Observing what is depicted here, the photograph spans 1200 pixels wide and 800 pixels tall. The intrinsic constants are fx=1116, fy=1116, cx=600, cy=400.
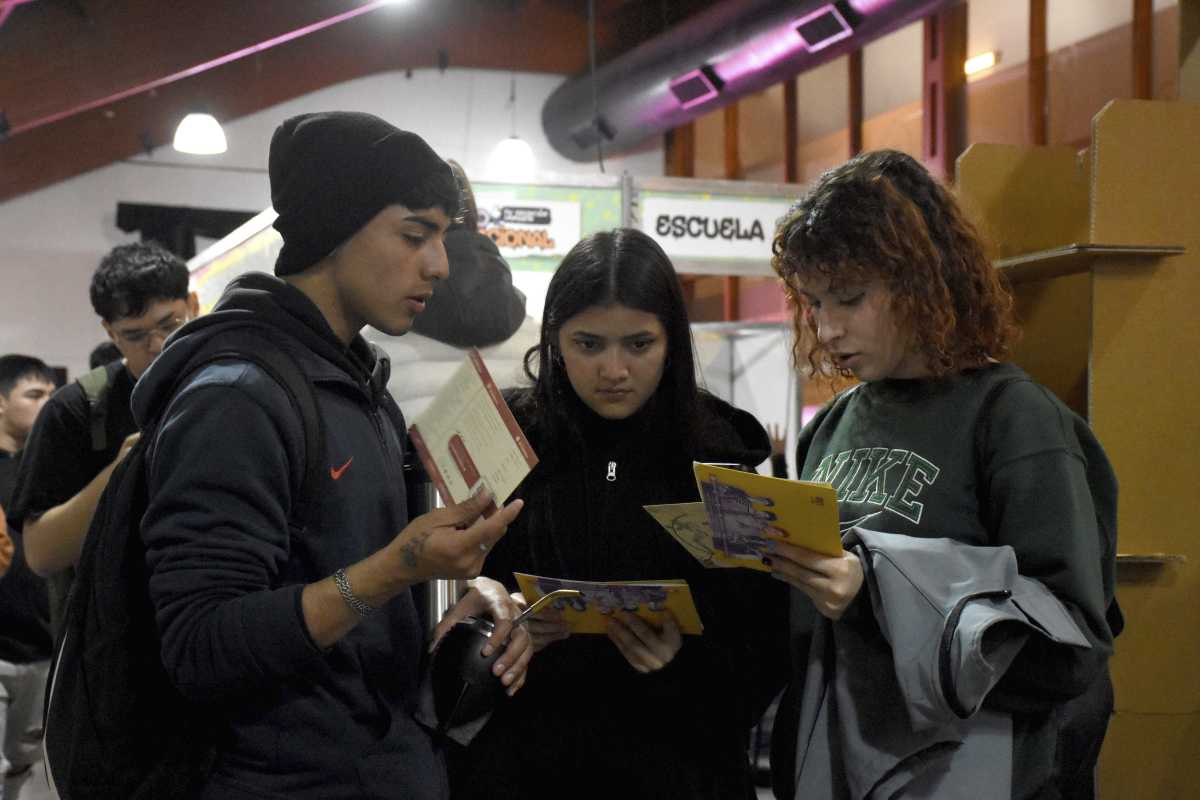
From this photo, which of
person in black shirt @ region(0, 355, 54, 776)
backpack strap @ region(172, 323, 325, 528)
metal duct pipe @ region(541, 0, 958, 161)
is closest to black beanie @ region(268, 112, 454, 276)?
backpack strap @ region(172, 323, 325, 528)

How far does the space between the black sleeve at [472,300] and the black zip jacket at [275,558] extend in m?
1.46

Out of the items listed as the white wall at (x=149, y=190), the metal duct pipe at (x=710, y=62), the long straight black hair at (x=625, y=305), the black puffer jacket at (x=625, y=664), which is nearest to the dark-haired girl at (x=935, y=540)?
the black puffer jacket at (x=625, y=664)

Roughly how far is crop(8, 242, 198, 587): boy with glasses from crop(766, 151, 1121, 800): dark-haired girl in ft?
5.23

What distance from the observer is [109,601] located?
1310mm

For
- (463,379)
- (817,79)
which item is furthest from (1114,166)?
(817,79)

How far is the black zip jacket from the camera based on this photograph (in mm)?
1232

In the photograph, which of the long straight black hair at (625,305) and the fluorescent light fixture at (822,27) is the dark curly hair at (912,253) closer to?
the long straight black hair at (625,305)

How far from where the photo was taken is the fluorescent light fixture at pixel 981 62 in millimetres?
7523

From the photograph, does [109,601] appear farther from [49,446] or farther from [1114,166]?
[1114,166]

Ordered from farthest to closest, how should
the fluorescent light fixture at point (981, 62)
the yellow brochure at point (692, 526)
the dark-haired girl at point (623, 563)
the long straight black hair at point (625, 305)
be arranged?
the fluorescent light fixture at point (981, 62) < the long straight black hair at point (625, 305) < the dark-haired girl at point (623, 563) < the yellow brochure at point (692, 526)

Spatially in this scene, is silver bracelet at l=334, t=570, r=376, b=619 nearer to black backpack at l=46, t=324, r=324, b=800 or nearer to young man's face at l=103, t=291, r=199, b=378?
black backpack at l=46, t=324, r=324, b=800

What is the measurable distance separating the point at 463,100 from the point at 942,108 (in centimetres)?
503

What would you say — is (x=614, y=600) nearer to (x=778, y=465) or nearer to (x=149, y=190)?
(x=778, y=465)

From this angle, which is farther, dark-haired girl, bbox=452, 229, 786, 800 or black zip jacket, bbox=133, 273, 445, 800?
dark-haired girl, bbox=452, 229, 786, 800
